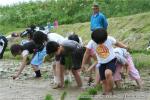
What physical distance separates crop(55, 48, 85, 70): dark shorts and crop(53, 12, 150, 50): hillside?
714 centimetres

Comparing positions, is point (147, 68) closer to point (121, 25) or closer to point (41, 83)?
point (41, 83)

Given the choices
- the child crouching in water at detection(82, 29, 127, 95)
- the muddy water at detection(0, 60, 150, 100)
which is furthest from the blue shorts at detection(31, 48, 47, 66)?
the child crouching in water at detection(82, 29, 127, 95)

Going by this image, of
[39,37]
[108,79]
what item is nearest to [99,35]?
[108,79]

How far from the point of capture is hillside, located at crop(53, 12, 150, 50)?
59.1 feet

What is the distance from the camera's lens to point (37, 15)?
2922 cm

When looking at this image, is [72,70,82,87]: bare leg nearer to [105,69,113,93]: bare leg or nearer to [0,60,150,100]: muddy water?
[0,60,150,100]: muddy water

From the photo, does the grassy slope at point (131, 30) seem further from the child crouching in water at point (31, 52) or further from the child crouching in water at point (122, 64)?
the child crouching in water at point (122, 64)

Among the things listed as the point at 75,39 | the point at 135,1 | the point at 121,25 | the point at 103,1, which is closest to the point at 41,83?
the point at 75,39

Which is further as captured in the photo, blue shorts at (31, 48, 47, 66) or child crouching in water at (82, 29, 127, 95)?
blue shorts at (31, 48, 47, 66)

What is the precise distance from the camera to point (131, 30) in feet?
62.5

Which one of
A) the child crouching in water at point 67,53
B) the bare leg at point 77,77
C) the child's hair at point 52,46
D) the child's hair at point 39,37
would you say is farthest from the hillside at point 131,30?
the child's hair at point 52,46

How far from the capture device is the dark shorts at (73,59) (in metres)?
10.5

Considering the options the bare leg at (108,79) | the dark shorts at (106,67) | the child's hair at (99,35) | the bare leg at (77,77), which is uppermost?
the child's hair at (99,35)

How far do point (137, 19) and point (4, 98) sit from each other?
10719 mm
